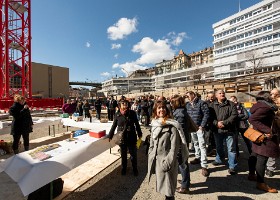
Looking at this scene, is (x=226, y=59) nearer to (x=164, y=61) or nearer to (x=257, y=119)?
(x=257, y=119)

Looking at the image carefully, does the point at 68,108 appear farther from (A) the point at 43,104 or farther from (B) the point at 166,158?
(A) the point at 43,104

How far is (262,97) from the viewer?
358 cm

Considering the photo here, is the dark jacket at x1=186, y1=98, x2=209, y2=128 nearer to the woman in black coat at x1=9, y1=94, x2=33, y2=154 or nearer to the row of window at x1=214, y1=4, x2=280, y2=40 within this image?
the woman in black coat at x1=9, y1=94, x2=33, y2=154

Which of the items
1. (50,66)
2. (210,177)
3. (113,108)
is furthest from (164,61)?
(210,177)

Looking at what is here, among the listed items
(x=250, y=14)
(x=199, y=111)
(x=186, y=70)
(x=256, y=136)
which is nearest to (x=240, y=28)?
(x=250, y=14)

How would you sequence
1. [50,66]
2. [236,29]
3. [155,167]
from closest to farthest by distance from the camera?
1. [155,167]
2. [236,29]
3. [50,66]

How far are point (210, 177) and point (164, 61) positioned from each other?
125713 millimetres

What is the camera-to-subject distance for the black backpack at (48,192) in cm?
304

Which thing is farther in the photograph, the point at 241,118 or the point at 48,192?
the point at 241,118

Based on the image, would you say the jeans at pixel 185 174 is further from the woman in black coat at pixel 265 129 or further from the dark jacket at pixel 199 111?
the dark jacket at pixel 199 111

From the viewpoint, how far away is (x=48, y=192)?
3.24 metres

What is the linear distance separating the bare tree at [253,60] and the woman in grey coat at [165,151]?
5125 centimetres

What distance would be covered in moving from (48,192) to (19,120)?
3.16 metres

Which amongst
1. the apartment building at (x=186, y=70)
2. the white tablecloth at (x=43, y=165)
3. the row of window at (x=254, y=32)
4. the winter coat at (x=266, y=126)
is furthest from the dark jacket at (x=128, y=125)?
the apartment building at (x=186, y=70)
